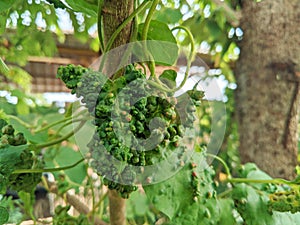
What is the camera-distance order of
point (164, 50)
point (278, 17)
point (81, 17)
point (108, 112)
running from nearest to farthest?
point (108, 112) < point (164, 50) < point (81, 17) < point (278, 17)

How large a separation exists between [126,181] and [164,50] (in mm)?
175

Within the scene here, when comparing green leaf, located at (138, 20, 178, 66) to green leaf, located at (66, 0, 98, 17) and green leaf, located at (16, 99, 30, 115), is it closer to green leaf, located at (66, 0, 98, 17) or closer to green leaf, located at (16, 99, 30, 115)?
green leaf, located at (66, 0, 98, 17)

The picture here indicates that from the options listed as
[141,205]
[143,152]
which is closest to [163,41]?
[143,152]

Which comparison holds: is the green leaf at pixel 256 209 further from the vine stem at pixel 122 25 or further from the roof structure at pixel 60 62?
the roof structure at pixel 60 62

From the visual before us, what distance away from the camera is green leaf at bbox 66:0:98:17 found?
1.58ft

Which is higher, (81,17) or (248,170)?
(81,17)

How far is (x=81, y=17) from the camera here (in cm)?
83

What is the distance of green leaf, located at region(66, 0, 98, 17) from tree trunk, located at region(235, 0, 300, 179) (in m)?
0.62

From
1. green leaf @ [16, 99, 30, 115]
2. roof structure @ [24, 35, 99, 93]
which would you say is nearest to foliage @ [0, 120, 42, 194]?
green leaf @ [16, 99, 30, 115]

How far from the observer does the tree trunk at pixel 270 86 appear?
0.99 metres

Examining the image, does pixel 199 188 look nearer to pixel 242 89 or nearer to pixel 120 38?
pixel 120 38

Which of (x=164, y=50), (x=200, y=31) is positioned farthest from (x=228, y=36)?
(x=164, y=50)

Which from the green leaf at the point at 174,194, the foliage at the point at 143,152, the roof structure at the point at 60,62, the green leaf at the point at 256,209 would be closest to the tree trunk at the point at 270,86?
the foliage at the point at 143,152

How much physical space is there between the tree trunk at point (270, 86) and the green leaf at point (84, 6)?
2.03 ft
